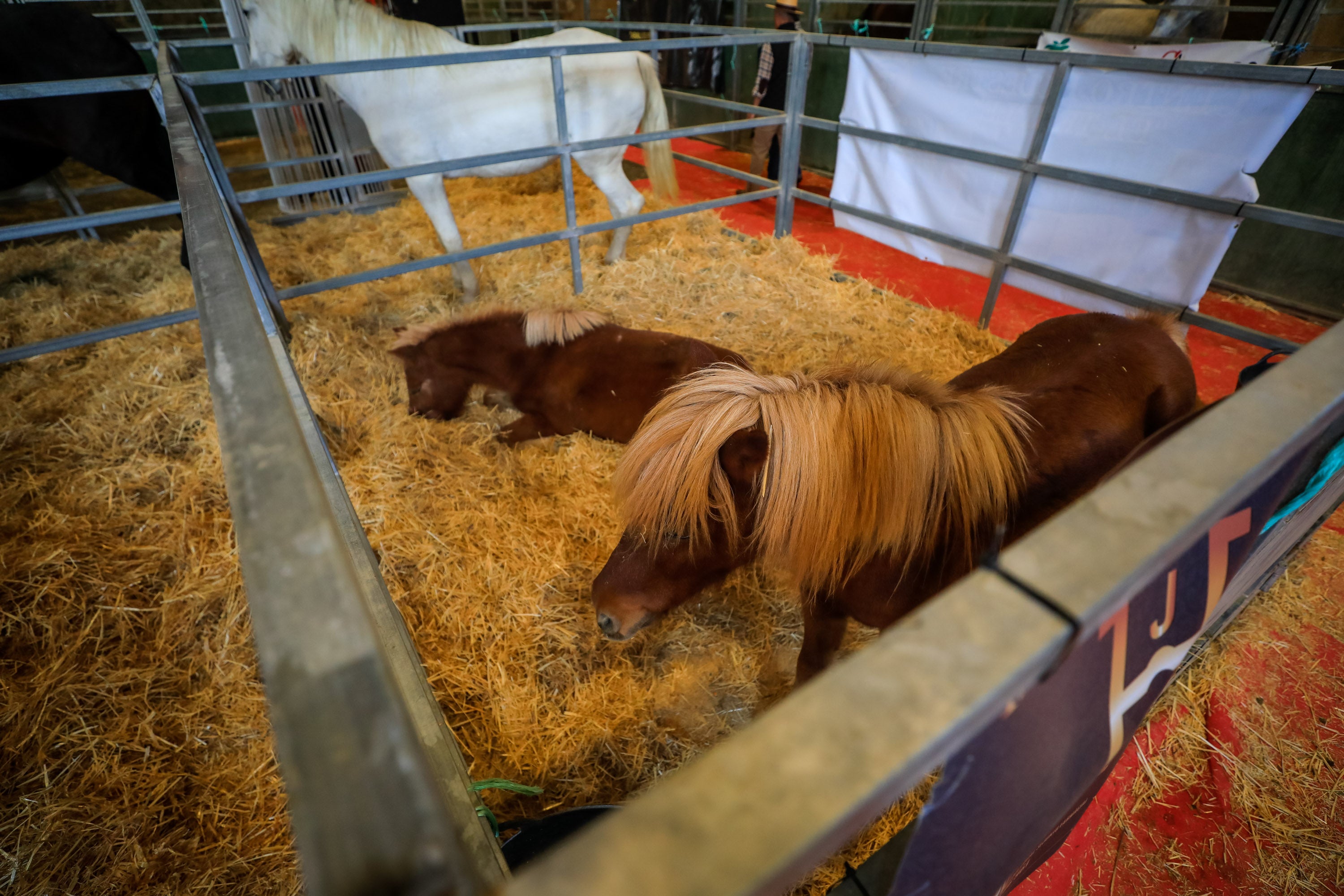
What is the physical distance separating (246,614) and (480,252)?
2.19 metres

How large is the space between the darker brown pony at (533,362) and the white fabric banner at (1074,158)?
74.5 inches

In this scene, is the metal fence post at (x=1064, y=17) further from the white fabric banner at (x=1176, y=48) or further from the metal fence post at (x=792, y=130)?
the metal fence post at (x=792, y=130)

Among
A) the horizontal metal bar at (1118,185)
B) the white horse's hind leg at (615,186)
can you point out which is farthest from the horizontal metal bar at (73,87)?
the horizontal metal bar at (1118,185)

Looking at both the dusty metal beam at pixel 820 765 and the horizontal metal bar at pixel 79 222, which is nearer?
the dusty metal beam at pixel 820 765

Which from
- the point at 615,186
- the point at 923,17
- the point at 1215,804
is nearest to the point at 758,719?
the point at 1215,804

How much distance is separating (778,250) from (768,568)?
11.5 feet

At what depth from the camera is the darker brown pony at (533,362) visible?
2614mm

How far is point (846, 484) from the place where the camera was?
3.73 ft

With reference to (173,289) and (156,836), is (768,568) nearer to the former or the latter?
(156,836)

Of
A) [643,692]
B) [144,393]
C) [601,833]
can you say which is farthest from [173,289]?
[601,833]

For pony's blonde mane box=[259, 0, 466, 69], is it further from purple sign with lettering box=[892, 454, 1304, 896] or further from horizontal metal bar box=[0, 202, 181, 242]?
purple sign with lettering box=[892, 454, 1304, 896]

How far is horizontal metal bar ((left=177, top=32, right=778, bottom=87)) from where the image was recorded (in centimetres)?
232

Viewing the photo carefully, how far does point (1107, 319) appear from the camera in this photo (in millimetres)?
1979

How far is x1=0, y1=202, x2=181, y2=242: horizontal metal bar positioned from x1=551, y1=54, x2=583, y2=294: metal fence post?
1.82 meters
